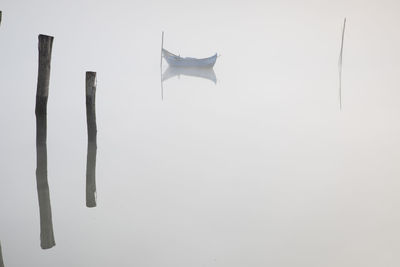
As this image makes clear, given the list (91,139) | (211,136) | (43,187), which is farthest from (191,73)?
(43,187)

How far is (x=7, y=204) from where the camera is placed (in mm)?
826

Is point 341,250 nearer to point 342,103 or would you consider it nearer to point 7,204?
point 342,103

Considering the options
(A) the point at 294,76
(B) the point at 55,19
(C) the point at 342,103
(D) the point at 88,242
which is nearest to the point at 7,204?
(D) the point at 88,242

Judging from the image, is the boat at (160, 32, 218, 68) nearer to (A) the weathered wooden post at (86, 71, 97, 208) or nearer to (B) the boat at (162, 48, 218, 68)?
(B) the boat at (162, 48, 218, 68)

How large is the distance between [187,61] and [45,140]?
421 millimetres

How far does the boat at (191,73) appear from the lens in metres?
0.90

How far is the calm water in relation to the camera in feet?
2.73

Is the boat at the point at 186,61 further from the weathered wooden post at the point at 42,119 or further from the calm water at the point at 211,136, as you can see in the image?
the weathered wooden post at the point at 42,119

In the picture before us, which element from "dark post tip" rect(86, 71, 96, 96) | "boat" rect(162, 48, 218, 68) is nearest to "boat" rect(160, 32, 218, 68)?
"boat" rect(162, 48, 218, 68)

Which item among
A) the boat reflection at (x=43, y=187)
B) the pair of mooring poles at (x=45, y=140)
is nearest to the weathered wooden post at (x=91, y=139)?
the pair of mooring poles at (x=45, y=140)

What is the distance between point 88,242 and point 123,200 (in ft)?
0.46

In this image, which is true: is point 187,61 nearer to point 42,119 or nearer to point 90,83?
point 90,83

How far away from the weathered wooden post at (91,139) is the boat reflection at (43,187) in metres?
0.10

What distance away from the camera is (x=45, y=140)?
827 mm
